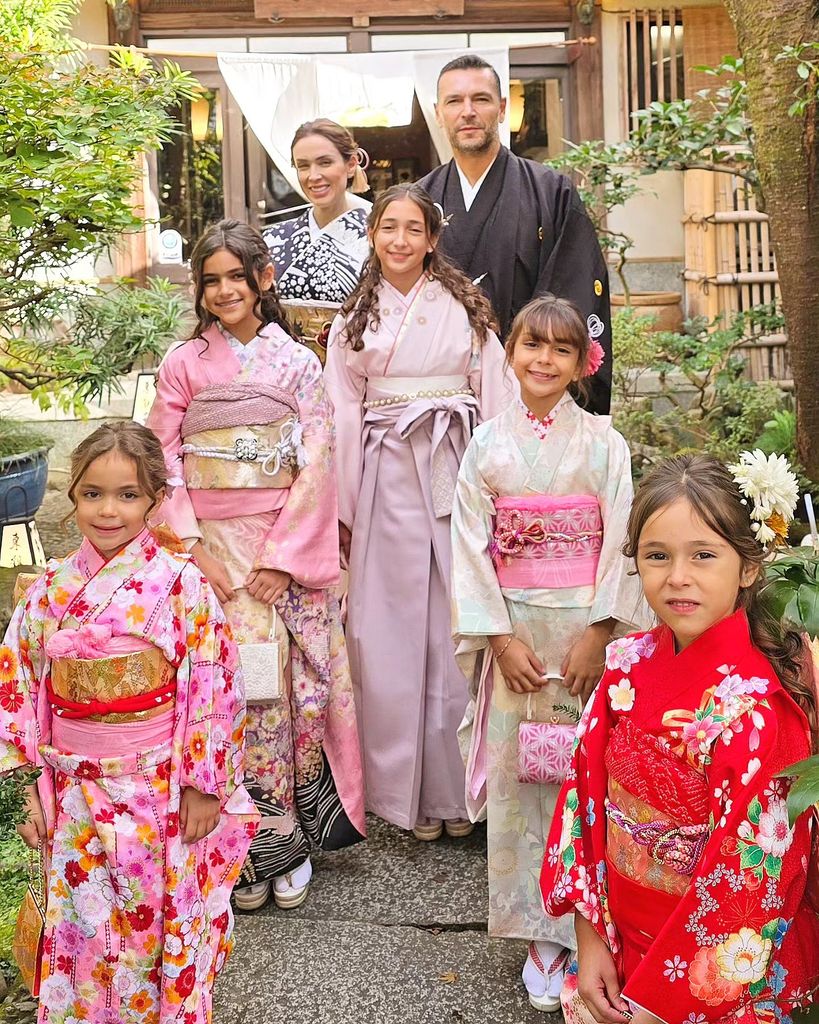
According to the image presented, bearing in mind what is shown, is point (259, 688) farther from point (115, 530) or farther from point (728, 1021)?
point (728, 1021)

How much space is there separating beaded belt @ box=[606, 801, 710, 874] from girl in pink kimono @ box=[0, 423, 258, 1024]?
98 cm

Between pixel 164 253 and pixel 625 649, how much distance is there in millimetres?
9448

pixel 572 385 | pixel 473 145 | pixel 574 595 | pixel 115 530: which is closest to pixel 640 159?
pixel 473 145

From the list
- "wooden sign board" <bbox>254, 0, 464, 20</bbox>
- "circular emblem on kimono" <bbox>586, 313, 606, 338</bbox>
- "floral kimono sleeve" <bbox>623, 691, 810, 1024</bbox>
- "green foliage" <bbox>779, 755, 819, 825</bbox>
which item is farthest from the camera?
"wooden sign board" <bbox>254, 0, 464, 20</bbox>

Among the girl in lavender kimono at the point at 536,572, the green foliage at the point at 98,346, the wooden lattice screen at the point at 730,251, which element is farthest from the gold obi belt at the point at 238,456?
the wooden lattice screen at the point at 730,251

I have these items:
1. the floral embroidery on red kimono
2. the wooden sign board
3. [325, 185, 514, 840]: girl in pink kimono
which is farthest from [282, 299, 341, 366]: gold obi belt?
the wooden sign board

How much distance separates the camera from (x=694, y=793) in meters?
2.06

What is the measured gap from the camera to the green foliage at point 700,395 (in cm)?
748

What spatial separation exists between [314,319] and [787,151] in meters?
2.04

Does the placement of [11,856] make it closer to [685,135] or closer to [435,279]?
[435,279]

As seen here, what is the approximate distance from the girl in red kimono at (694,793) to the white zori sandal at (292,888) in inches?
53.3

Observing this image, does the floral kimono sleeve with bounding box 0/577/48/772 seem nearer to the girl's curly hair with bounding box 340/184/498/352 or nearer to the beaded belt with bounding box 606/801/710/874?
the beaded belt with bounding box 606/801/710/874

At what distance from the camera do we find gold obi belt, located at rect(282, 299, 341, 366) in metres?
4.34

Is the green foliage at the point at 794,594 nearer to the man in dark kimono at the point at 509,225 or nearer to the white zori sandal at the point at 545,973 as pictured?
the white zori sandal at the point at 545,973
